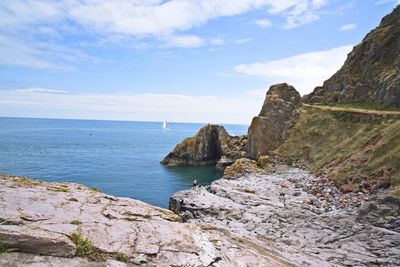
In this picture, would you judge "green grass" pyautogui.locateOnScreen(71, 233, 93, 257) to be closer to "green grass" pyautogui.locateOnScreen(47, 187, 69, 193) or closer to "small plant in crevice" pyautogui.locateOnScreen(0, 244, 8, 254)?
"small plant in crevice" pyautogui.locateOnScreen(0, 244, 8, 254)

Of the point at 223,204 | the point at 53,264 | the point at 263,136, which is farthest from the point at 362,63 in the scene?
the point at 53,264

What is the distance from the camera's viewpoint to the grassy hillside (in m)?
41.6

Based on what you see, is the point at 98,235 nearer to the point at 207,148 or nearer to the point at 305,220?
the point at 305,220

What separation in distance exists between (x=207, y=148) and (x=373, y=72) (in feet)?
146

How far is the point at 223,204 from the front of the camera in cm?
3416

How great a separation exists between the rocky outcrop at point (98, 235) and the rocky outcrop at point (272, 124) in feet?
181

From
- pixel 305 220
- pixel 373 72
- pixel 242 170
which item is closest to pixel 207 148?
pixel 242 170

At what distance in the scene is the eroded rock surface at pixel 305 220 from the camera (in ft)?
78.2

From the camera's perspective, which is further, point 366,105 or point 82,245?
point 366,105

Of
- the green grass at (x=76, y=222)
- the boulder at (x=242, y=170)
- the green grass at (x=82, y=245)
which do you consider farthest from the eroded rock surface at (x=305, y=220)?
the boulder at (x=242, y=170)

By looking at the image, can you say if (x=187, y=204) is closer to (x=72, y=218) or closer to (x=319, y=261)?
(x=319, y=261)

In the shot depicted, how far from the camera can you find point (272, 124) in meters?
75.6

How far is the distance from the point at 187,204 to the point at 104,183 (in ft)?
115

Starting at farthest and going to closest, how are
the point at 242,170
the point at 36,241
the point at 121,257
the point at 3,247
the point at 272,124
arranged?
1. the point at 272,124
2. the point at 242,170
3. the point at 121,257
4. the point at 36,241
5. the point at 3,247
